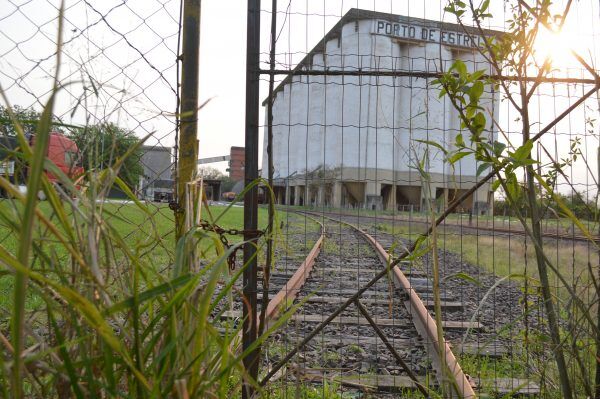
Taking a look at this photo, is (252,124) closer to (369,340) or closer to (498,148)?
(498,148)

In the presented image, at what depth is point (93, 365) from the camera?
1.00 m

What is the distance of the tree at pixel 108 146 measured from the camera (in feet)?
3.51

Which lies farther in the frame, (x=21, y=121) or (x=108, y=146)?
(x=108, y=146)

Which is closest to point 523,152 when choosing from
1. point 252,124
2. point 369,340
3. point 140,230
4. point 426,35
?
point 140,230

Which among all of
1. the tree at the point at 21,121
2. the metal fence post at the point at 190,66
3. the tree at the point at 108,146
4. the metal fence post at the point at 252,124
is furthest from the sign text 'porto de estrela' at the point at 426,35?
the tree at the point at 21,121

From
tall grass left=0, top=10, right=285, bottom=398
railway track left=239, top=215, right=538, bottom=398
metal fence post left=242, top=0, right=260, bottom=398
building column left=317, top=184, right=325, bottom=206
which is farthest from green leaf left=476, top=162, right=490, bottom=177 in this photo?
building column left=317, top=184, right=325, bottom=206

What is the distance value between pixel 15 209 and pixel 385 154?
→ 10.3 m

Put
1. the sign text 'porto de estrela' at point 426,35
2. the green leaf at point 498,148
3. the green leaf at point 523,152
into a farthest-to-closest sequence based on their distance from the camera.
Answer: the sign text 'porto de estrela' at point 426,35
the green leaf at point 498,148
the green leaf at point 523,152

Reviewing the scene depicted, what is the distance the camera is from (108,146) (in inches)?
55.9

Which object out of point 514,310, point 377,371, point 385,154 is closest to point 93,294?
point 377,371

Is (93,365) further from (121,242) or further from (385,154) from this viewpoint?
(385,154)

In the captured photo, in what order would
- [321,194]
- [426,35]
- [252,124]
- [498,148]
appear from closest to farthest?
[498,148], [252,124], [426,35], [321,194]

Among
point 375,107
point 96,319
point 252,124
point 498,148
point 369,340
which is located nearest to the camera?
point 96,319

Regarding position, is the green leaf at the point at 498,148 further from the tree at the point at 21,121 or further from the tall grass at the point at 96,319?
the tree at the point at 21,121
